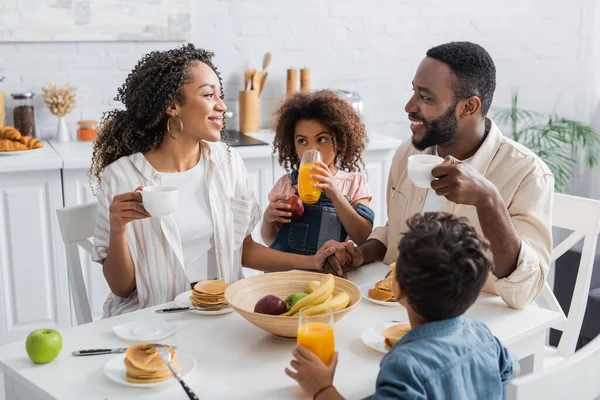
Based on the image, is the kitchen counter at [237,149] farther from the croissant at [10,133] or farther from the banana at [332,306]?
the banana at [332,306]

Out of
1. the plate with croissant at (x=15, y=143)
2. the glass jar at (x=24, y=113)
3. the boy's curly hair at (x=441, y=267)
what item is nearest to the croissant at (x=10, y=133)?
the plate with croissant at (x=15, y=143)

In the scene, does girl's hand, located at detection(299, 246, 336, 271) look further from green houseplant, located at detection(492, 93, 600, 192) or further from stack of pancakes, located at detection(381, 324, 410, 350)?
green houseplant, located at detection(492, 93, 600, 192)

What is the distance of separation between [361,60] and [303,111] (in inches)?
71.7

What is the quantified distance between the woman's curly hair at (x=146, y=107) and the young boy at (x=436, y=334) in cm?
101

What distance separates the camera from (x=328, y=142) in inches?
102

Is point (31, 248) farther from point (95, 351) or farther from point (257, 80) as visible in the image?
point (95, 351)

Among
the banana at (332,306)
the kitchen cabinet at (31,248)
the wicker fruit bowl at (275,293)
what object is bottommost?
the kitchen cabinet at (31,248)

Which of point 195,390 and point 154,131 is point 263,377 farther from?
point 154,131

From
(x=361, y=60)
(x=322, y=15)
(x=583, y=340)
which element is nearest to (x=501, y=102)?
(x=361, y=60)


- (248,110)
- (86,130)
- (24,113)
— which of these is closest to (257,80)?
(248,110)

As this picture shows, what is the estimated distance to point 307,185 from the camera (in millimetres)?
2354

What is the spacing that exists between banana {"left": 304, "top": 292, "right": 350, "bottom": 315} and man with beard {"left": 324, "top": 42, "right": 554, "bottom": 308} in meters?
0.37

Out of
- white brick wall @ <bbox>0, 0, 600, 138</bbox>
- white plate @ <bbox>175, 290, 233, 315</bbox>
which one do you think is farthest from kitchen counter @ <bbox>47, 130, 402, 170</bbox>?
white plate @ <bbox>175, 290, 233, 315</bbox>

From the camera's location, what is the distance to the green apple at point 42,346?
5.19ft
